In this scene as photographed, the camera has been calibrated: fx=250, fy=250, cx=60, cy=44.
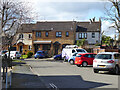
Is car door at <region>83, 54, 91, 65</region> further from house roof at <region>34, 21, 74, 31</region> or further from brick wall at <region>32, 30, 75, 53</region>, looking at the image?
house roof at <region>34, 21, 74, 31</region>

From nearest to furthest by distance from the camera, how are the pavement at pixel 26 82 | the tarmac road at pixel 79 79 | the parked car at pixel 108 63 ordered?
1. the pavement at pixel 26 82
2. the tarmac road at pixel 79 79
3. the parked car at pixel 108 63

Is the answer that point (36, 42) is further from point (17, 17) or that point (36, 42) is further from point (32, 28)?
point (17, 17)

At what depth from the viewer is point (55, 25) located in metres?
55.9

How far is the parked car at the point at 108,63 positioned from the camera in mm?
18656

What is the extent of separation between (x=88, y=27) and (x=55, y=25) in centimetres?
737

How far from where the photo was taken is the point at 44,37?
54750 millimetres

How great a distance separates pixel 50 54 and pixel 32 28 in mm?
7152

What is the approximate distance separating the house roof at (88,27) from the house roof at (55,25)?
2.14 meters

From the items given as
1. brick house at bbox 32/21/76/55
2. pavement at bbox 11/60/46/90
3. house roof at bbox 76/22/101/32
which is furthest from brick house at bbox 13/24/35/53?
pavement at bbox 11/60/46/90

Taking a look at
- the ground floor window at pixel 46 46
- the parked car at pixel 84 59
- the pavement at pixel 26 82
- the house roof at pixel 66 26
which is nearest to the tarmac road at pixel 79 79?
the pavement at pixel 26 82

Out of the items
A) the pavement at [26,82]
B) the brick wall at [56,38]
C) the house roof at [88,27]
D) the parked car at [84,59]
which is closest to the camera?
the pavement at [26,82]

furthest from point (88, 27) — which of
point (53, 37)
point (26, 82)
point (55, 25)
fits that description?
point (26, 82)

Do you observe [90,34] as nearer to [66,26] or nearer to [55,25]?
[66,26]

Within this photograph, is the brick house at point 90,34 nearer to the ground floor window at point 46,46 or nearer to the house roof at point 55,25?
the house roof at point 55,25
